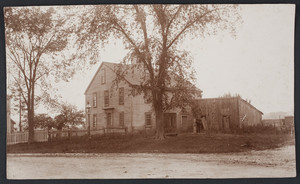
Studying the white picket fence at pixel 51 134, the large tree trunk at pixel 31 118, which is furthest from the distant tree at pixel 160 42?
the large tree trunk at pixel 31 118

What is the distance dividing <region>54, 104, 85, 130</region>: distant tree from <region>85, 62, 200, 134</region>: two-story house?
136mm

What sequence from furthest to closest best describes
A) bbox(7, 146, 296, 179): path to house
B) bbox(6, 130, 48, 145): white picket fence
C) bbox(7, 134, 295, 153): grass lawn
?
bbox(6, 130, 48, 145): white picket fence < bbox(7, 134, 295, 153): grass lawn < bbox(7, 146, 296, 179): path to house

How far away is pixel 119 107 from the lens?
17.3 feet

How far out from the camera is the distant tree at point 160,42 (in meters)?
5.18

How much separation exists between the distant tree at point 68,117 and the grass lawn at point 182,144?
1.12 ft

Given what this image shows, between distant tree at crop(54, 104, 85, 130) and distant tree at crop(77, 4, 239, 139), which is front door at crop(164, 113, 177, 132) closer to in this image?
distant tree at crop(77, 4, 239, 139)

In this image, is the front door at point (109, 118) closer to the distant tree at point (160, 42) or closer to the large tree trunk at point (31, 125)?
the distant tree at point (160, 42)

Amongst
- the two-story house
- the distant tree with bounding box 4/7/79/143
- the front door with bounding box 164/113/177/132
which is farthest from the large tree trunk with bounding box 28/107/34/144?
the front door with bounding box 164/113/177/132

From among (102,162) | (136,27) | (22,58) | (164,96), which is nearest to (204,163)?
(164,96)

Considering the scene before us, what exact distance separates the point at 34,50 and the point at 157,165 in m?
2.56

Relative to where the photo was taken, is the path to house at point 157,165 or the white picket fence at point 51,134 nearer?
the path to house at point 157,165

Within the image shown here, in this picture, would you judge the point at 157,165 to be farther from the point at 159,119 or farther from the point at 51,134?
the point at 51,134

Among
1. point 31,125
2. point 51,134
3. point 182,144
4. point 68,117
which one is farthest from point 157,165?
point 31,125

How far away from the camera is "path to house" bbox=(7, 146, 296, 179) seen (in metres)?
4.91
